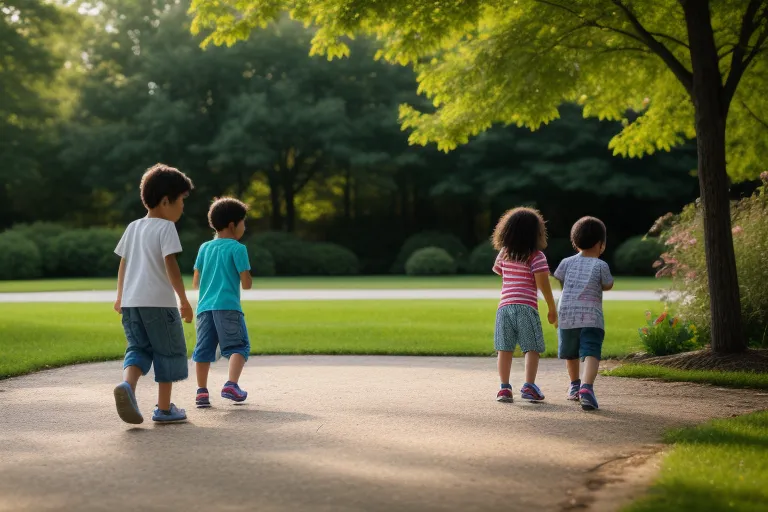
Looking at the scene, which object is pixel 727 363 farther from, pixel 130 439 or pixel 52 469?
pixel 52 469

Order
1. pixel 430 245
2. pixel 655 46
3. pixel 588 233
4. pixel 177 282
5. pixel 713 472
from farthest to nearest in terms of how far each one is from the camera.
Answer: pixel 430 245 < pixel 655 46 < pixel 588 233 < pixel 177 282 < pixel 713 472

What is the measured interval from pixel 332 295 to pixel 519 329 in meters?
16.4

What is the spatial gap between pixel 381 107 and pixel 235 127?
6598 mm

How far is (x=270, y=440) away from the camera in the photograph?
19.1 feet

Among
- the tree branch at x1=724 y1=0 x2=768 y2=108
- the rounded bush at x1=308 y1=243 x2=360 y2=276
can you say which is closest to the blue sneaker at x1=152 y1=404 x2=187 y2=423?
the tree branch at x1=724 y1=0 x2=768 y2=108

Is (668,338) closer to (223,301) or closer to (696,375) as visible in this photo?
(696,375)

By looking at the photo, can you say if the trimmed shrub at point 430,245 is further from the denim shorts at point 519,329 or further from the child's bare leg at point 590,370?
the child's bare leg at point 590,370

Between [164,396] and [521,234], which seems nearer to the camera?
[164,396]

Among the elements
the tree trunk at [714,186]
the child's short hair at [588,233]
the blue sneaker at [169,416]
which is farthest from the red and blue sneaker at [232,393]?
the tree trunk at [714,186]

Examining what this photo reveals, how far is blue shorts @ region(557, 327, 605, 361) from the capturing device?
24.3ft

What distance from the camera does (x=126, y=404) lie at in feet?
20.2

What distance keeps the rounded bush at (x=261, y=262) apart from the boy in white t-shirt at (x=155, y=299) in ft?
101

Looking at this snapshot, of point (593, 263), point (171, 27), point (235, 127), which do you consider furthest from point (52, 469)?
point (171, 27)

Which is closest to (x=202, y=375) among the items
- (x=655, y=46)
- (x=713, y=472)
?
(x=713, y=472)
